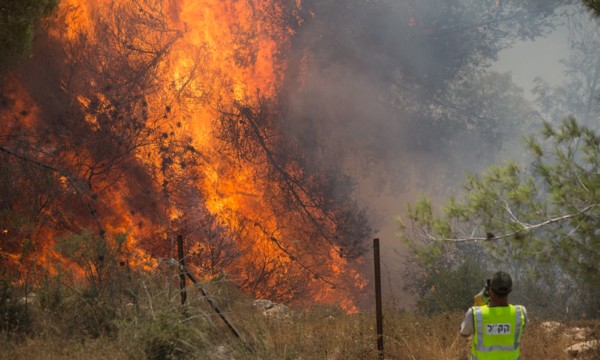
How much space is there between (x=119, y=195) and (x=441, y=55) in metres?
13.5

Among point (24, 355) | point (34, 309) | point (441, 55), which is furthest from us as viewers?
point (441, 55)

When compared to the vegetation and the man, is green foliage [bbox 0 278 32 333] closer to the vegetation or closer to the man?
the vegetation

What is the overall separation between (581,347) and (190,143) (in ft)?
37.9

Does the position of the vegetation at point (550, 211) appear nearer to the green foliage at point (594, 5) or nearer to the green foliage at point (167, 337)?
the green foliage at point (594, 5)

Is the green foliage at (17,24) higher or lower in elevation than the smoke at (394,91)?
lower

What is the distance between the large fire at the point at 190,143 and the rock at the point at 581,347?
Answer: 29.4ft

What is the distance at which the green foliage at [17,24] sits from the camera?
9016 millimetres

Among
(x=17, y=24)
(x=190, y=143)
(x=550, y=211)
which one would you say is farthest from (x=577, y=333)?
(x=190, y=143)

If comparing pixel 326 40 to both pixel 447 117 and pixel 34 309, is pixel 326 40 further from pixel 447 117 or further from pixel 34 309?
pixel 34 309

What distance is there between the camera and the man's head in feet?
16.4

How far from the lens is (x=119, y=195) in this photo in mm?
15906

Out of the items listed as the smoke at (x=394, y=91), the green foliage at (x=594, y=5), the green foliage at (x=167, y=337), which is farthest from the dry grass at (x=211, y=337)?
the smoke at (x=394, y=91)

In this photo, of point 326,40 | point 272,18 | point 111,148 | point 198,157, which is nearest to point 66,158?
point 111,148

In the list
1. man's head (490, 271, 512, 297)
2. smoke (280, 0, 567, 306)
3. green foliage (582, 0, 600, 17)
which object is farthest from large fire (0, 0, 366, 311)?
man's head (490, 271, 512, 297)
